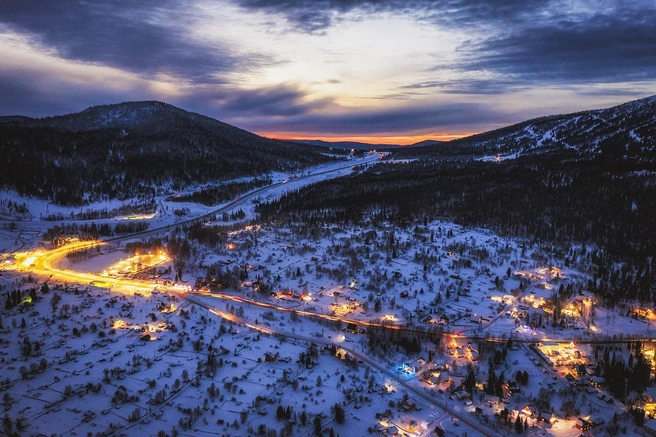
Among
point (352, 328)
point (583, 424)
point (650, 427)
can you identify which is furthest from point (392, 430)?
point (650, 427)

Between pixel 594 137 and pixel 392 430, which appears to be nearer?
pixel 392 430

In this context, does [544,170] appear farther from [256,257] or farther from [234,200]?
[256,257]

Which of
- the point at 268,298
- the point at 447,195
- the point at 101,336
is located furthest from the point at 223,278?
the point at 447,195

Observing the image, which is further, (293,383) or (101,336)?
(101,336)

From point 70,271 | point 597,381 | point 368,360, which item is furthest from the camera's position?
point 70,271

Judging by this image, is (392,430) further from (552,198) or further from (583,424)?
(552,198)

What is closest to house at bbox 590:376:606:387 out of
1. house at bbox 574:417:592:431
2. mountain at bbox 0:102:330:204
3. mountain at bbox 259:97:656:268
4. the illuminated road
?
house at bbox 574:417:592:431

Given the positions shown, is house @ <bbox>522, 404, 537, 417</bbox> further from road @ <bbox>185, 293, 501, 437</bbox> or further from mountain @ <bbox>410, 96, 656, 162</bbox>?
mountain @ <bbox>410, 96, 656, 162</bbox>
